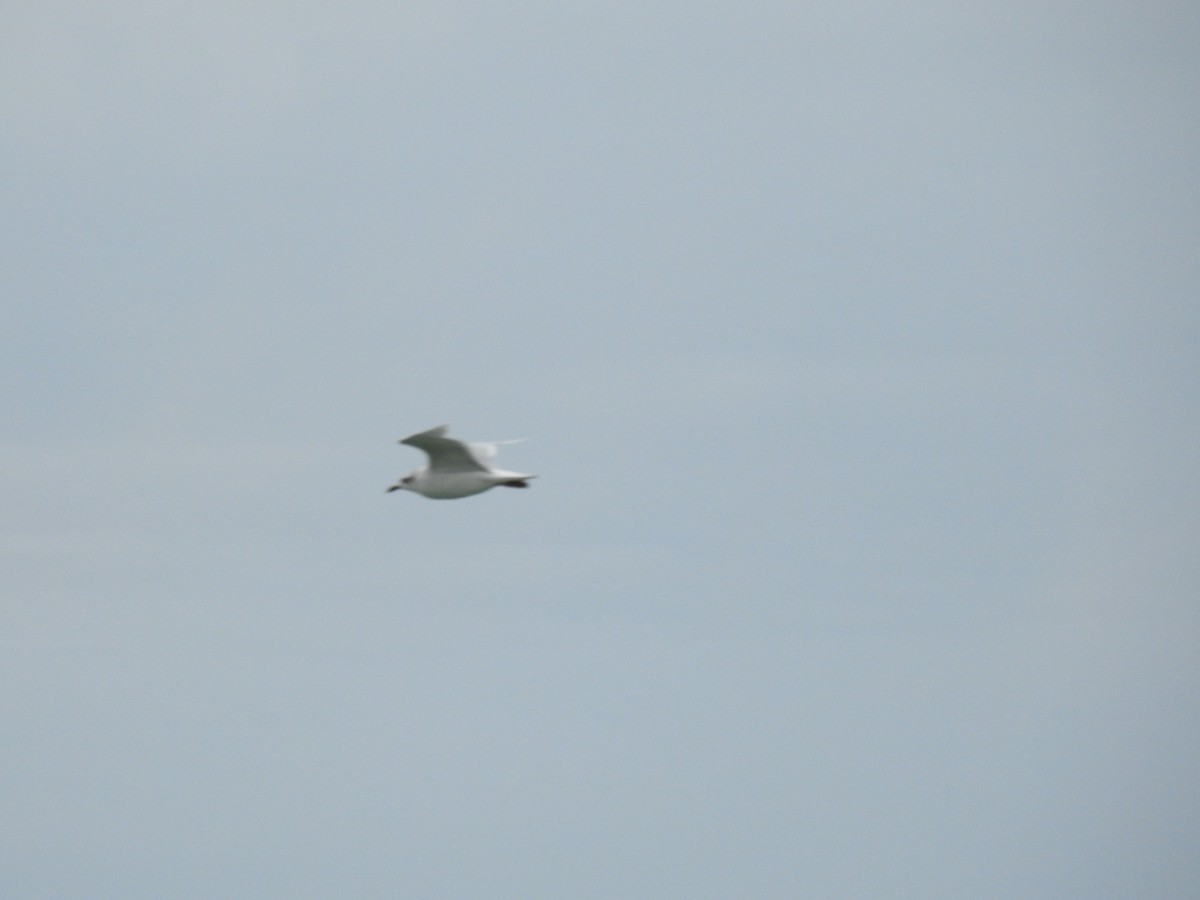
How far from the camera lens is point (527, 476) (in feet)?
187

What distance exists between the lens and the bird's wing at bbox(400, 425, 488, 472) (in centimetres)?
5600

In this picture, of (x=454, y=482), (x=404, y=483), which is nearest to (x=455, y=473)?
(x=454, y=482)

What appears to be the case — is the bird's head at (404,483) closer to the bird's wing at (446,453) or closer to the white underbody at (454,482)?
the white underbody at (454,482)

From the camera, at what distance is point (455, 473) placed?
2320 inches

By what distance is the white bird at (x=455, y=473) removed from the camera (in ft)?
188

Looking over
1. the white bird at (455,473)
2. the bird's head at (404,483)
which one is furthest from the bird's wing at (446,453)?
the bird's head at (404,483)

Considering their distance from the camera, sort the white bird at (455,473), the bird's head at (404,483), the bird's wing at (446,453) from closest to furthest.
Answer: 1. the bird's wing at (446,453)
2. the white bird at (455,473)
3. the bird's head at (404,483)

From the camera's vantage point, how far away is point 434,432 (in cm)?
5506

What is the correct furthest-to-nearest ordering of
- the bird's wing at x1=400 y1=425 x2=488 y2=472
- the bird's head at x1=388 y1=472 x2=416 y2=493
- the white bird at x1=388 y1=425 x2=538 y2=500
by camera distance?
1. the bird's head at x1=388 y1=472 x2=416 y2=493
2. the white bird at x1=388 y1=425 x2=538 y2=500
3. the bird's wing at x1=400 y1=425 x2=488 y2=472

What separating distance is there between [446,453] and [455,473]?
3.11 feet

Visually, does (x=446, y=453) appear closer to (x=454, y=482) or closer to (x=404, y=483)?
(x=454, y=482)

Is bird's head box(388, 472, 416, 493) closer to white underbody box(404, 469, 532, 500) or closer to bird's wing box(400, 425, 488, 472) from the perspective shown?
white underbody box(404, 469, 532, 500)

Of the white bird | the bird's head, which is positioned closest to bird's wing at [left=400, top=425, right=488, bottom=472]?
the white bird

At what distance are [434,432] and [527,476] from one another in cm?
299
